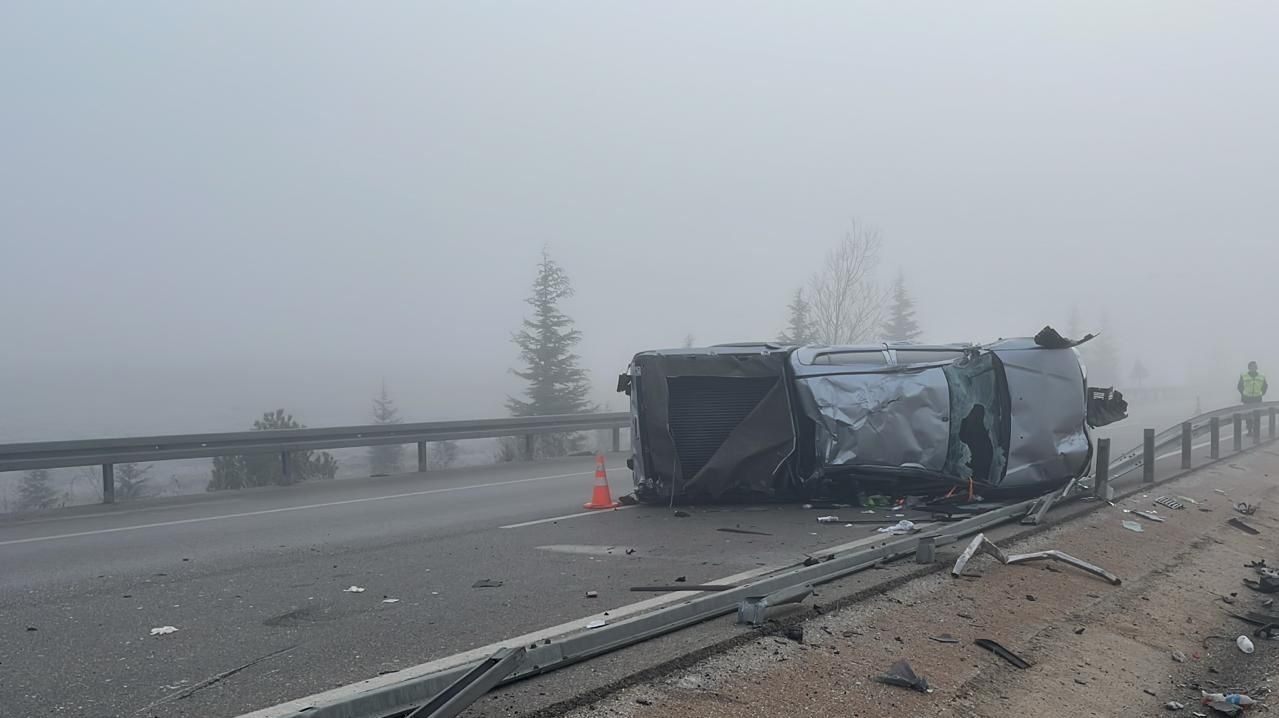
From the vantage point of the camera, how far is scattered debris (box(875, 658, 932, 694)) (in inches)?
173

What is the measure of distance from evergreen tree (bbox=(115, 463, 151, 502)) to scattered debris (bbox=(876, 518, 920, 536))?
12.7m

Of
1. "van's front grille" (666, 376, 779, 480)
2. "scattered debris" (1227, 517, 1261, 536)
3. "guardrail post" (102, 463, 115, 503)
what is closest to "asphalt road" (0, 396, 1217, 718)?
"van's front grille" (666, 376, 779, 480)

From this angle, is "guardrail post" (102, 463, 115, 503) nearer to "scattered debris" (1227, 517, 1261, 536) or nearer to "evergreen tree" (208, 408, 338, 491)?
"evergreen tree" (208, 408, 338, 491)

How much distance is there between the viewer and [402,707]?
3693 mm

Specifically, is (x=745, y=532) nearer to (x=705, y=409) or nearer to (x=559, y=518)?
(x=705, y=409)

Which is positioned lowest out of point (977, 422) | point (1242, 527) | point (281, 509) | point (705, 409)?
point (1242, 527)

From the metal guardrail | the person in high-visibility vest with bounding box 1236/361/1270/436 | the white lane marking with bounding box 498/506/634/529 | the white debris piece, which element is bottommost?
the white debris piece

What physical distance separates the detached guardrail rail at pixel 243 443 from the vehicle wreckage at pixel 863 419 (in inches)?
211

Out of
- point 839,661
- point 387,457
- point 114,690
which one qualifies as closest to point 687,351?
point 839,661

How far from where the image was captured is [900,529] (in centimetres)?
848

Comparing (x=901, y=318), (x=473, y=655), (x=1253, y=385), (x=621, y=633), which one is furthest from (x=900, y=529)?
(x=901, y=318)

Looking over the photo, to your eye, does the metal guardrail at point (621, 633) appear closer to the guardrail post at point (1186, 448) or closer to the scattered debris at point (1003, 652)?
the scattered debris at point (1003, 652)

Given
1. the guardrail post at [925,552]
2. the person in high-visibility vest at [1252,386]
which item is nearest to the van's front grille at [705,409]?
the guardrail post at [925,552]

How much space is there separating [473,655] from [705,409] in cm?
566
